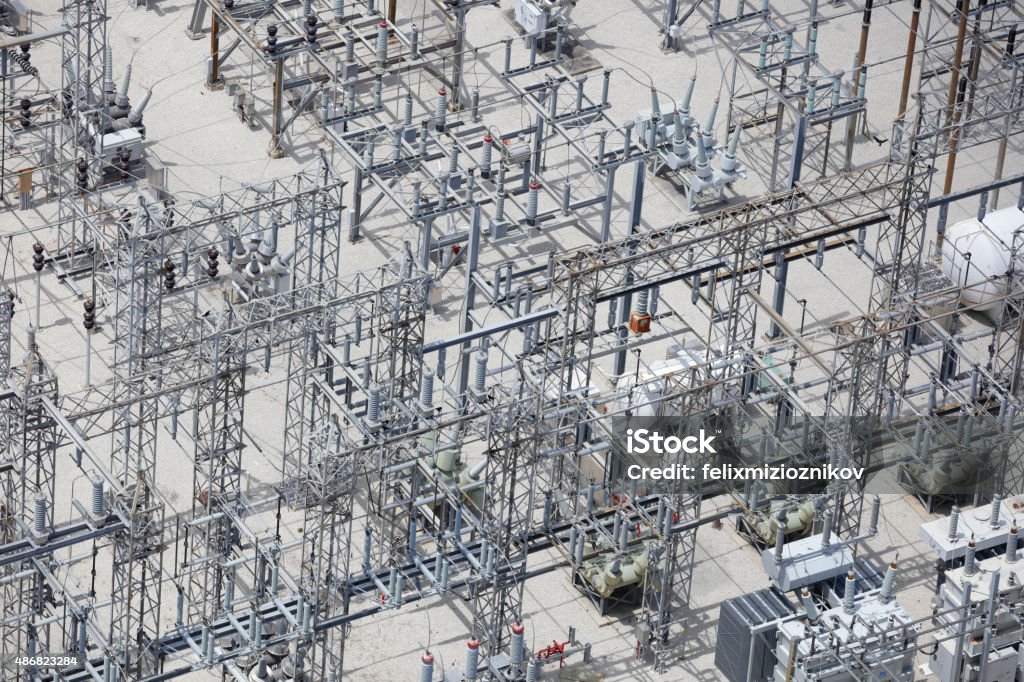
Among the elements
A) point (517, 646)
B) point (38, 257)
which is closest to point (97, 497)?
point (517, 646)

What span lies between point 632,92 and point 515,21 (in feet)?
21.9

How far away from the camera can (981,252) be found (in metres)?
116

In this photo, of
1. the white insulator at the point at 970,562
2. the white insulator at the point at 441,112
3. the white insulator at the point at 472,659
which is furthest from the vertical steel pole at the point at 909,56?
the white insulator at the point at 472,659

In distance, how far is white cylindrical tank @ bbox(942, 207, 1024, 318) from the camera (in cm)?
11569

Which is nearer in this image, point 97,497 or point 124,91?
point 97,497

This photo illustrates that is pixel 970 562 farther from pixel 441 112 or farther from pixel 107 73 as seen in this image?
pixel 107 73

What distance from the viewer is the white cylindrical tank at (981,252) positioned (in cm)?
11569

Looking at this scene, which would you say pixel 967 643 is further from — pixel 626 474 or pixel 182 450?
pixel 182 450

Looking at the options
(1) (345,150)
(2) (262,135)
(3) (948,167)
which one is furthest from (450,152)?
(3) (948,167)

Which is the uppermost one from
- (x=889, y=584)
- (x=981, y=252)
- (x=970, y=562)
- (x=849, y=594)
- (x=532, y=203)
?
(x=981, y=252)

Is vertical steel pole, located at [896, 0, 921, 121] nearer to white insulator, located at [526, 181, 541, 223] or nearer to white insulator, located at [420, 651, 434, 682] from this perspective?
white insulator, located at [526, 181, 541, 223]

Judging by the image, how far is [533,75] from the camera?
130 metres

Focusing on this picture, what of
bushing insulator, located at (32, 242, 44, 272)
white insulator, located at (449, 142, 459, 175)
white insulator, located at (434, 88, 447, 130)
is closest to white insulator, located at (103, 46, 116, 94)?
bushing insulator, located at (32, 242, 44, 272)

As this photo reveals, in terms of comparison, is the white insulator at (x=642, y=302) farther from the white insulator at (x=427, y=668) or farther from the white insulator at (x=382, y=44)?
the white insulator at (x=382, y=44)
